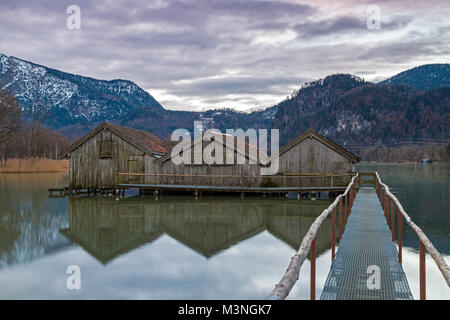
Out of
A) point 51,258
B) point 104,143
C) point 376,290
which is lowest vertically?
point 51,258

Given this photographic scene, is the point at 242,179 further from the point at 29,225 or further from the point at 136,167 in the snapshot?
the point at 29,225

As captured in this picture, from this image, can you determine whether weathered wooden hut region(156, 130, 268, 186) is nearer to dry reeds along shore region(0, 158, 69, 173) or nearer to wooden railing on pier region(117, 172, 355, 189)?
wooden railing on pier region(117, 172, 355, 189)

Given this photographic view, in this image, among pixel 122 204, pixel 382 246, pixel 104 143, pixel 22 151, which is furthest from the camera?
pixel 22 151

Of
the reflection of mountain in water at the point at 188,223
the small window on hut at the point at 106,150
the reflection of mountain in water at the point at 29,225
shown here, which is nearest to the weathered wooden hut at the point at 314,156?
the reflection of mountain in water at the point at 188,223

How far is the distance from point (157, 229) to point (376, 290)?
45.1 feet

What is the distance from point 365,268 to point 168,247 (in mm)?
8786

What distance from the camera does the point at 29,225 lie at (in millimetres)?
21875

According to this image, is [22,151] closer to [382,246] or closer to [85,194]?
[85,194]

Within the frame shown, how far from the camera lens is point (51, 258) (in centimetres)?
1484

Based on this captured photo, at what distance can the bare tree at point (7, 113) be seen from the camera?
6494cm

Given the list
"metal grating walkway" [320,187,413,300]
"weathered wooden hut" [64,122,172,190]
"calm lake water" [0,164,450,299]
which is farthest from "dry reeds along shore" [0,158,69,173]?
"metal grating walkway" [320,187,413,300]

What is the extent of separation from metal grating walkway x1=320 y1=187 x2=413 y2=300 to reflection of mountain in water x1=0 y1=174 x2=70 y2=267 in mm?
10262

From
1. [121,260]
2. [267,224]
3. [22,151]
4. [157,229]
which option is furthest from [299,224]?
[22,151]

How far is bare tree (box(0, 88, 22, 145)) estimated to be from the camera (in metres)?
64.9
